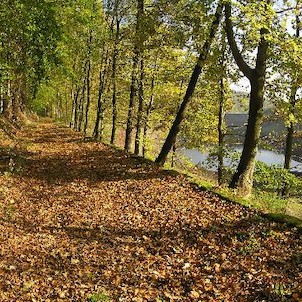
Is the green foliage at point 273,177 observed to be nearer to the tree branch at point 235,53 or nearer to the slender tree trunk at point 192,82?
the slender tree trunk at point 192,82

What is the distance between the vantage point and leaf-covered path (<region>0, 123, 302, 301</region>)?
7.60 m

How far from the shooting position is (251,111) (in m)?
14.0

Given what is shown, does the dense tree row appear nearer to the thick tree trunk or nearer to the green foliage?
the thick tree trunk

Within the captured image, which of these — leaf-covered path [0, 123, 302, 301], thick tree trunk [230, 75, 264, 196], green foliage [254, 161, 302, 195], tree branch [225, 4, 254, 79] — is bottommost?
leaf-covered path [0, 123, 302, 301]

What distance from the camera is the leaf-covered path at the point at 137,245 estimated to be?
760 cm

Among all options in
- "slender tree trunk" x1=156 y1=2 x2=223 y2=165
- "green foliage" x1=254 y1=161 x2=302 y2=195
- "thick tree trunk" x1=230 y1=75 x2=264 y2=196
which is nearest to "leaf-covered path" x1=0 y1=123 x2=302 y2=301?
"thick tree trunk" x1=230 y1=75 x2=264 y2=196

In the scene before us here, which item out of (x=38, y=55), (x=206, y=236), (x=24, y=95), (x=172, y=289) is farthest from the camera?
(x=24, y=95)

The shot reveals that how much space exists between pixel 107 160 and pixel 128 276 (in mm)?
11502

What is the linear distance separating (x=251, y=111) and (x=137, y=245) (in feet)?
22.5

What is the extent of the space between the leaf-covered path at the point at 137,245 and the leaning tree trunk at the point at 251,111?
1.72m

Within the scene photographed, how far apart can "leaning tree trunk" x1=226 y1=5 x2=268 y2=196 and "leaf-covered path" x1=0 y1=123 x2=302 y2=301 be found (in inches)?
67.8

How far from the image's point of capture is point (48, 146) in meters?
25.0

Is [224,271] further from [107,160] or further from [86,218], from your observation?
[107,160]

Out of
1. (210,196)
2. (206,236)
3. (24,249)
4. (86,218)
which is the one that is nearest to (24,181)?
(86,218)
